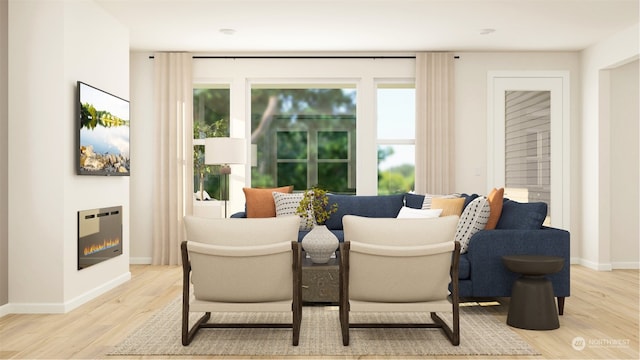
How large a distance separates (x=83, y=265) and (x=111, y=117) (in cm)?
140

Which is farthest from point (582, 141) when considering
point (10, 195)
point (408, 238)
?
point (10, 195)

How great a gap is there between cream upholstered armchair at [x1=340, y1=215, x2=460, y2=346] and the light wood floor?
1.37ft

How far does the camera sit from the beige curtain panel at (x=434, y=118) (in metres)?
6.36

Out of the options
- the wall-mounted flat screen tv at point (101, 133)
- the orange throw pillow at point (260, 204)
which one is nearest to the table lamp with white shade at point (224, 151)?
the orange throw pillow at point (260, 204)

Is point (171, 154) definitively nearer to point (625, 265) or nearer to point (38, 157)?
point (38, 157)

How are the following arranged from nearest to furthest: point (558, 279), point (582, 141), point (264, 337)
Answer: point (264, 337) < point (558, 279) < point (582, 141)

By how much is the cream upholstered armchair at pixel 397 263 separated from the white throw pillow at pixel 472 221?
3.58ft

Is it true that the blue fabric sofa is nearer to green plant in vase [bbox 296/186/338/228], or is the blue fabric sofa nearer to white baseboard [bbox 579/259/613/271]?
green plant in vase [bbox 296/186/338/228]

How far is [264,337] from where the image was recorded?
331 centimetres

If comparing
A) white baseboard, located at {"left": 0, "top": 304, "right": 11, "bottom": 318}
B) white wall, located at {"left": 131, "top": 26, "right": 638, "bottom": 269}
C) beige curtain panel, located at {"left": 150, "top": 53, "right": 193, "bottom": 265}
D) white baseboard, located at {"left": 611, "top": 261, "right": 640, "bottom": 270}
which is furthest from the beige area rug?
white baseboard, located at {"left": 611, "top": 261, "right": 640, "bottom": 270}

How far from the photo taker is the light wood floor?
3.08 m

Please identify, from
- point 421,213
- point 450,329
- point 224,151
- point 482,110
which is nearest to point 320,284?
point 450,329

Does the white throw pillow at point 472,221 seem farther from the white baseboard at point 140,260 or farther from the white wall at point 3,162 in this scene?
the white baseboard at point 140,260

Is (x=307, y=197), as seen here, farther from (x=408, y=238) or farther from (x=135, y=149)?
(x=135, y=149)
